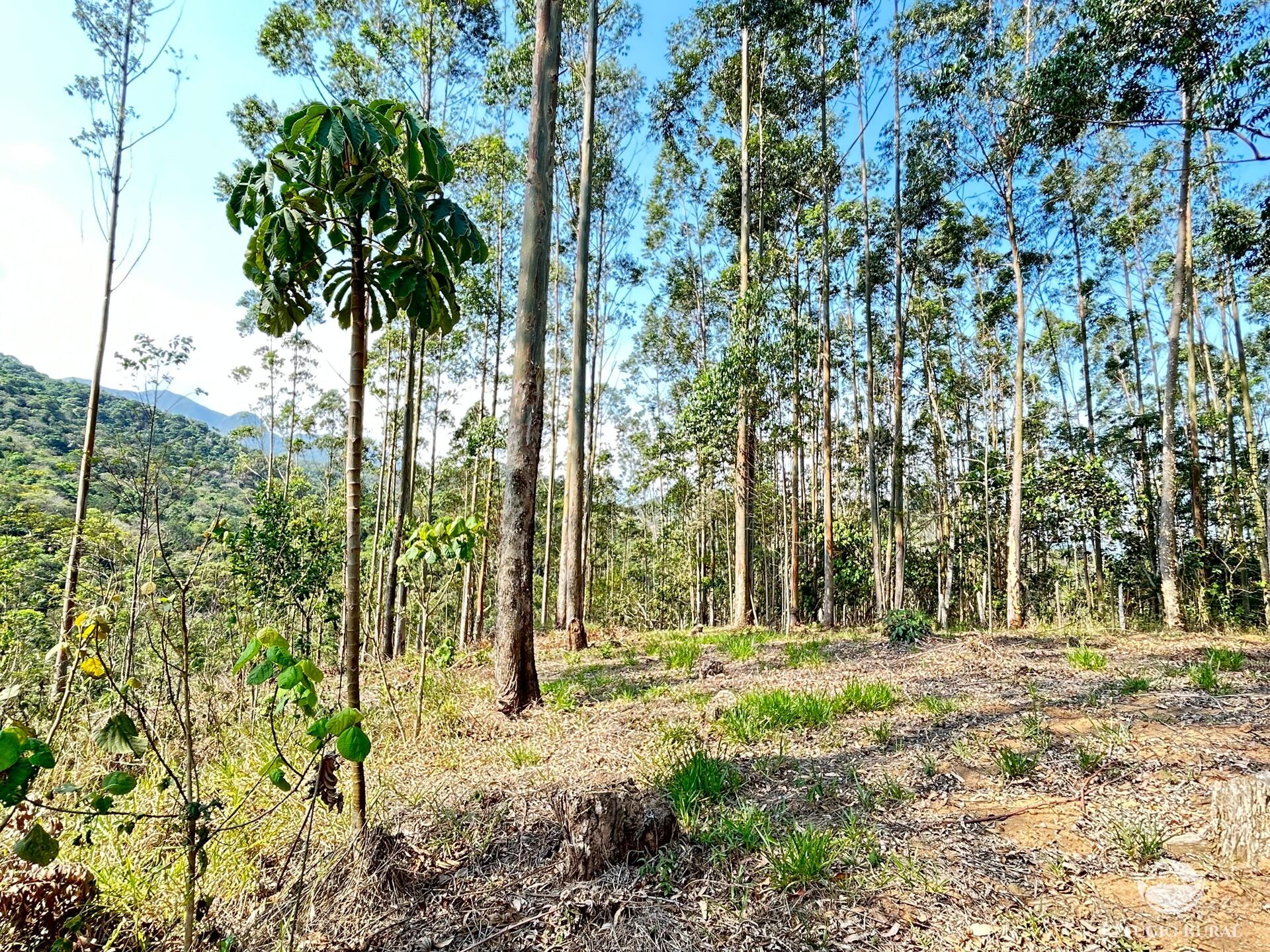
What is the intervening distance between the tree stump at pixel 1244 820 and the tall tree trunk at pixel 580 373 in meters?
6.32

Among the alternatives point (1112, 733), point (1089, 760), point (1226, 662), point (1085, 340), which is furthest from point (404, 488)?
point (1085, 340)

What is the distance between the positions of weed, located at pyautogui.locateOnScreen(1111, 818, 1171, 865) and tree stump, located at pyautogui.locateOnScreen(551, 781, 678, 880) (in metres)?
1.92

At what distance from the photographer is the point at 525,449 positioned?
4.79m

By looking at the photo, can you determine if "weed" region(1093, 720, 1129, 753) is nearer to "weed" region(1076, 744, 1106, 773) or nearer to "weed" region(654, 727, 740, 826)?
"weed" region(1076, 744, 1106, 773)

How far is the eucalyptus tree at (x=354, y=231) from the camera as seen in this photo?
2166mm

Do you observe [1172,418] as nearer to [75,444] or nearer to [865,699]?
[865,699]

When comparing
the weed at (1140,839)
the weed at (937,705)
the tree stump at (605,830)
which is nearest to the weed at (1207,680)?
the weed at (937,705)

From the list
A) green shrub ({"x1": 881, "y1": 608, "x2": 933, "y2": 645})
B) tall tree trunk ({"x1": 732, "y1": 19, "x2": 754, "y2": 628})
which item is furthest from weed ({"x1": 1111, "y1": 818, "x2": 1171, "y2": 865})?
tall tree trunk ({"x1": 732, "y1": 19, "x2": 754, "y2": 628})

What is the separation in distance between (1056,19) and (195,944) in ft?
55.1

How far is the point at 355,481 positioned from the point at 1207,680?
6.08 meters

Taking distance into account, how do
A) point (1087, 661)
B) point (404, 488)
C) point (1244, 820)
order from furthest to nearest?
point (404, 488) < point (1087, 661) < point (1244, 820)

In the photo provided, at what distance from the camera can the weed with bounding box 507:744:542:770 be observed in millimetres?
3582

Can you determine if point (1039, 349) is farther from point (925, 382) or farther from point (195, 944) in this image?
point (195, 944)
